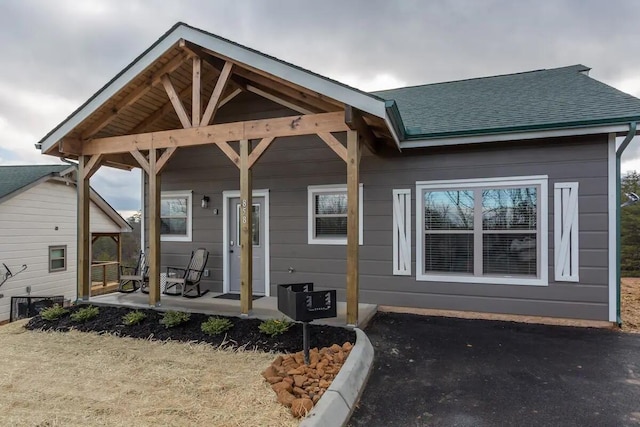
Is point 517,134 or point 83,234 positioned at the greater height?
point 517,134

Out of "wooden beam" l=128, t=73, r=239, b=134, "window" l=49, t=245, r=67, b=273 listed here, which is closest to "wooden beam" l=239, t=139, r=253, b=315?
"wooden beam" l=128, t=73, r=239, b=134

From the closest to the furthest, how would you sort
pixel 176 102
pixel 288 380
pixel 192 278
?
1. pixel 288 380
2. pixel 176 102
3. pixel 192 278

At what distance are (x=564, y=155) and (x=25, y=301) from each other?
47.8ft

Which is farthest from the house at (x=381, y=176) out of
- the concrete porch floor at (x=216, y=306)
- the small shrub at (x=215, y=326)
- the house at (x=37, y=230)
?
the house at (x=37, y=230)

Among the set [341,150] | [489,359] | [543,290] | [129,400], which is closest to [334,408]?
[129,400]

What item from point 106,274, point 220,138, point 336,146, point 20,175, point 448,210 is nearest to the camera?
point 336,146

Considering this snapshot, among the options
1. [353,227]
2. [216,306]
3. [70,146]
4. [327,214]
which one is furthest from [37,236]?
[353,227]

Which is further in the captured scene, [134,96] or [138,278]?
[138,278]

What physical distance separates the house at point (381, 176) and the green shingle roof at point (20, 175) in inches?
258

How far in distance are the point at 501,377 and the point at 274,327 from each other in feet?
7.87

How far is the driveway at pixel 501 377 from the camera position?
8.38 feet

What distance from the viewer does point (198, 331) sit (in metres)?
4.31

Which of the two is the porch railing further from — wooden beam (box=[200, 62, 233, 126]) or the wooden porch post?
wooden beam (box=[200, 62, 233, 126])

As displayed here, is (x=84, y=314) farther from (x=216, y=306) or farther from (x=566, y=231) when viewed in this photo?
(x=566, y=231)
